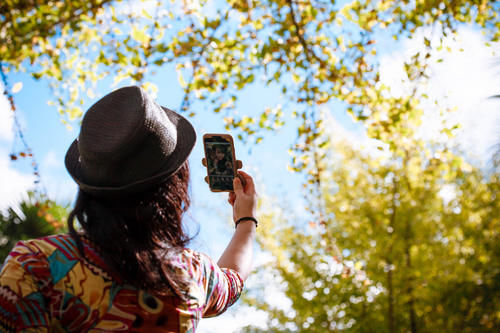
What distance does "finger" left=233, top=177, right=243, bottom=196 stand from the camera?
175cm

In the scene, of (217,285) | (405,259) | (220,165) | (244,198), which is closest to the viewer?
(217,285)

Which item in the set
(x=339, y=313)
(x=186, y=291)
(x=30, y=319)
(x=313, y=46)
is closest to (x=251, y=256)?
→ (x=186, y=291)

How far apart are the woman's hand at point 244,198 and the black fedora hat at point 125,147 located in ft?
1.41

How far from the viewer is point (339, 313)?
998 cm

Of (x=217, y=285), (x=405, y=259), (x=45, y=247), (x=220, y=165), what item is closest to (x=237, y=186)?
(x=220, y=165)

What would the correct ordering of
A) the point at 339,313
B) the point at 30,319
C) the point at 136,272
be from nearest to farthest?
the point at 30,319 → the point at 136,272 → the point at 339,313

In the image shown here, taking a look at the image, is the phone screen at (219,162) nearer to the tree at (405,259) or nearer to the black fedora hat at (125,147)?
the black fedora hat at (125,147)

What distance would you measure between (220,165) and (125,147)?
2.29 feet

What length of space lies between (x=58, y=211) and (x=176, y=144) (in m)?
7.06

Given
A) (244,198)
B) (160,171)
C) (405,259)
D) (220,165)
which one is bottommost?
(160,171)

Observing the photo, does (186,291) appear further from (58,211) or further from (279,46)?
(58,211)

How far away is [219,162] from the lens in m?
1.89

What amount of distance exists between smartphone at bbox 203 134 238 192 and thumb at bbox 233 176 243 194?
61 mm

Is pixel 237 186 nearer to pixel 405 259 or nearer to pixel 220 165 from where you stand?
pixel 220 165
